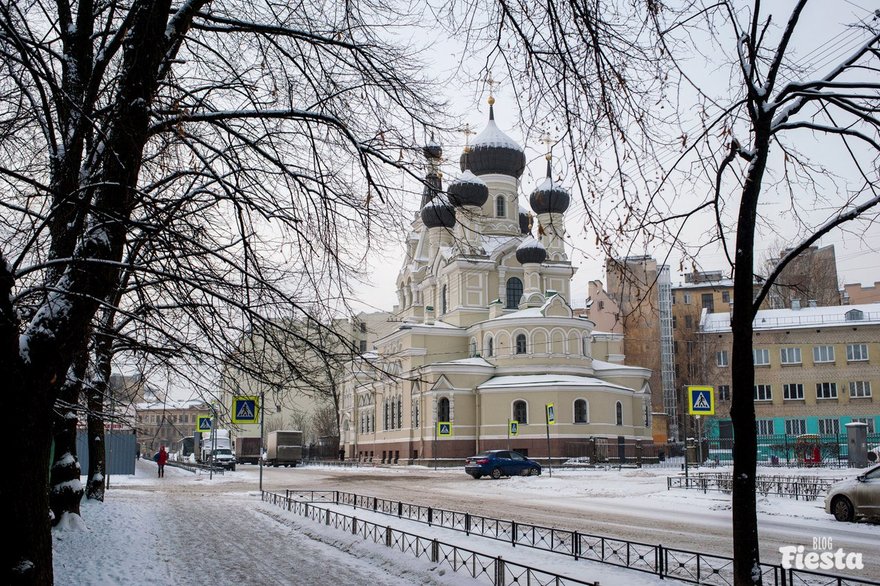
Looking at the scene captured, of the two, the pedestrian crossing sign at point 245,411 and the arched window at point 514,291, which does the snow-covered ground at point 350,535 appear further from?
the arched window at point 514,291

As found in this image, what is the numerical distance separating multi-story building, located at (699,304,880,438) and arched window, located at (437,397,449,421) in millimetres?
21425

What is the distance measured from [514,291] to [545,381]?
39.3ft

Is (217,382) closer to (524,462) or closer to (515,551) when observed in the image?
(515,551)

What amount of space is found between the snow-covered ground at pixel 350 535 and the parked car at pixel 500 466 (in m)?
10.3

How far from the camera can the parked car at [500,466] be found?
1487 inches

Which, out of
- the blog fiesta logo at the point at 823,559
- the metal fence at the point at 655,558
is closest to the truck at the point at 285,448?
the metal fence at the point at 655,558

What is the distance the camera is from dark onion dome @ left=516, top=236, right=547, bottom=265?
197ft

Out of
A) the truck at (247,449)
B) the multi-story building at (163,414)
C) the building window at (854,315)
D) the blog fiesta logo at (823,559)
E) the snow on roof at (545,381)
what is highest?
the building window at (854,315)

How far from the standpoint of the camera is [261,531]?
54.0ft

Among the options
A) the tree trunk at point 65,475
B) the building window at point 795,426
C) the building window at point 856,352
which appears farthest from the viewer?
the building window at point 795,426

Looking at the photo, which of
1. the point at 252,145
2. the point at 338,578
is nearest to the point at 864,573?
the point at 338,578

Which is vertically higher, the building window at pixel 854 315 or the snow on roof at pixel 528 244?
the snow on roof at pixel 528 244

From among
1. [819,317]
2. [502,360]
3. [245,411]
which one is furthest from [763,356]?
[245,411]

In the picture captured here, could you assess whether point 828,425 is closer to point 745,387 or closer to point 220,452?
point 220,452
